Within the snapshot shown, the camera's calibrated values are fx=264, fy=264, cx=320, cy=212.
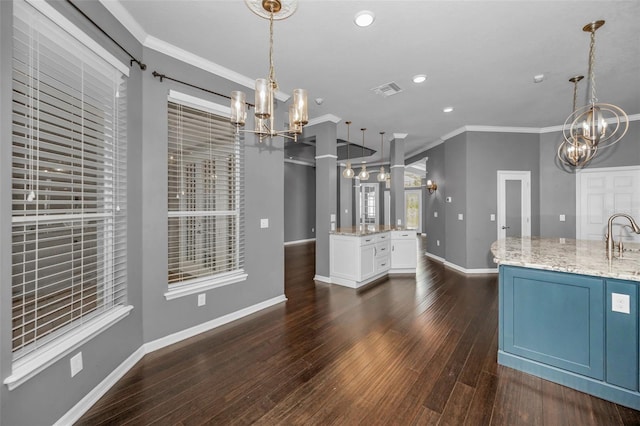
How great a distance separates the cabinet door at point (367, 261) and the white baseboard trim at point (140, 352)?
55.9 inches

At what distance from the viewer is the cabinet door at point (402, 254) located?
5.36 m

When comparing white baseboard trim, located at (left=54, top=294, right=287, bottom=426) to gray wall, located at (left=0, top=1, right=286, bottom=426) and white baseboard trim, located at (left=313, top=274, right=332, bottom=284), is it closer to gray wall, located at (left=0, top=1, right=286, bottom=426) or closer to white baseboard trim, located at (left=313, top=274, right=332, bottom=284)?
gray wall, located at (left=0, top=1, right=286, bottom=426)

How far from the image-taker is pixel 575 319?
201cm

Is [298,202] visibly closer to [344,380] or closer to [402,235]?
[402,235]

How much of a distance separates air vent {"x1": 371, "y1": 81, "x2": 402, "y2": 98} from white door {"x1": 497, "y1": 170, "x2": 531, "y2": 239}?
10.9 ft

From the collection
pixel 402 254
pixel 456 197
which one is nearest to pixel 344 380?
pixel 402 254

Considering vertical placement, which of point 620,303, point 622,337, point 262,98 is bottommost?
point 622,337

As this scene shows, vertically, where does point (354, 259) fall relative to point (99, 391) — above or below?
above

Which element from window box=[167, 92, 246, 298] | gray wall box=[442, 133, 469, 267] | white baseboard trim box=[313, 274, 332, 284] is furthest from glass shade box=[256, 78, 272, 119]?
gray wall box=[442, 133, 469, 267]

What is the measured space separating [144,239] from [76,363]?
1.02 m

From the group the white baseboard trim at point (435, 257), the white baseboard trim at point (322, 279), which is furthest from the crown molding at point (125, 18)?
the white baseboard trim at point (435, 257)

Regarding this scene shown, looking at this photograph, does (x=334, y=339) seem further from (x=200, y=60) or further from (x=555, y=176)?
(x=555, y=176)

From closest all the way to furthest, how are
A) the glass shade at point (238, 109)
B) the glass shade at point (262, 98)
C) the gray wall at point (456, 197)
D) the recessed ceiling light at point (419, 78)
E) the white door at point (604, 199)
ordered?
the glass shade at point (262, 98) < the glass shade at point (238, 109) < the recessed ceiling light at point (419, 78) < the white door at point (604, 199) < the gray wall at point (456, 197)

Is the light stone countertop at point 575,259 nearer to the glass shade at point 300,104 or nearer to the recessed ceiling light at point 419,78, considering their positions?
the glass shade at point 300,104
